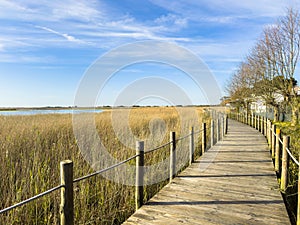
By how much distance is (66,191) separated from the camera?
2217 millimetres

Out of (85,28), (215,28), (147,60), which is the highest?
(215,28)

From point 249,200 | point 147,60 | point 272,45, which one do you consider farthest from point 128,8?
point 272,45

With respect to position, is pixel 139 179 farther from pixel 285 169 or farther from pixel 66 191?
pixel 285 169

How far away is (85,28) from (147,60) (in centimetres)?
236

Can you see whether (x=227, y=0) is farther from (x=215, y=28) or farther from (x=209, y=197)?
(x=209, y=197)

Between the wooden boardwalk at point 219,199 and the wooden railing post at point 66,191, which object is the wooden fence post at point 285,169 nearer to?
the wooden boardwalk at point 219,199

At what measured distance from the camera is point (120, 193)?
13.2 feet

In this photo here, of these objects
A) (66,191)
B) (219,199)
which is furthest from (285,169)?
(66,191)

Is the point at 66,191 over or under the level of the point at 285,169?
over

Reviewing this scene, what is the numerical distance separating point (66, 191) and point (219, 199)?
7.99ft

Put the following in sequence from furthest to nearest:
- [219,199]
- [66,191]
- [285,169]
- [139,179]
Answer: [285,169] < [219,199] < [139,179] < [66,191]

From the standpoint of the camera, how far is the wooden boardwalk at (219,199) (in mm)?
3059

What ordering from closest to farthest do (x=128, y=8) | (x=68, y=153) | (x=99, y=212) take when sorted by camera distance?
(x=99, y=212)
(x=68, y=153)
(x=128, y=8)

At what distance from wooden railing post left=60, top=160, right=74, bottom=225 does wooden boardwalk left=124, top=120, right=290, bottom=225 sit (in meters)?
0.93
